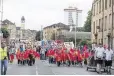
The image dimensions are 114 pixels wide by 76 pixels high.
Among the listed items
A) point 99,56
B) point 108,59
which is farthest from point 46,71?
point 108,59

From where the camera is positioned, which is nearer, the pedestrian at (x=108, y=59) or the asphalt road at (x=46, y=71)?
the asphalt road at (x=46, y=71)

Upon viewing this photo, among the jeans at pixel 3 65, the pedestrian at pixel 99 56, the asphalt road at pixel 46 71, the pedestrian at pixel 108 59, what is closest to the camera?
the jeans at pixel 3 65

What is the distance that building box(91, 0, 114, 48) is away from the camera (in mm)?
46844

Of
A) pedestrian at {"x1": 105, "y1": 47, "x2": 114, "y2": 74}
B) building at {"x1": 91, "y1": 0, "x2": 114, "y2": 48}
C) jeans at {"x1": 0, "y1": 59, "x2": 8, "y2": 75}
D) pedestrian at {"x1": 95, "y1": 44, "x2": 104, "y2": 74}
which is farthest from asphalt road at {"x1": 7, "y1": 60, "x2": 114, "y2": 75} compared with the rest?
building at {"x1": 91, "y1": 0, "x2": 114, "y2": 48}

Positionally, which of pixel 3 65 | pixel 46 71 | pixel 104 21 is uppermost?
pixel 104 21

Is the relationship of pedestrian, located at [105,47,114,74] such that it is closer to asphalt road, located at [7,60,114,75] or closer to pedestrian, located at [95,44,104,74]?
pedestrian, located at [95,44,104,74]

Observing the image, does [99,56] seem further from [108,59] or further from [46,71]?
[46,71]

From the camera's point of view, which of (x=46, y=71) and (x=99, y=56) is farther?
(x=46, y=71)

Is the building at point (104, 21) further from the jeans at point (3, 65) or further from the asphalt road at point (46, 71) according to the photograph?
the jeans at point (3, 65)

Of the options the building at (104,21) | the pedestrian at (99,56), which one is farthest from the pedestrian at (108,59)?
the building at (104,21)

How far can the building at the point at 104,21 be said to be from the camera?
46844mm

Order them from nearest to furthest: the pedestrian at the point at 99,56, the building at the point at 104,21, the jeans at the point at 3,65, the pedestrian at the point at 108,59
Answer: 1. the jeans at the point at 3,65
2. the pedestrian at the point at 108,59
3. the pedestrian at the point at 99,56
4. the building at the point at 104,21

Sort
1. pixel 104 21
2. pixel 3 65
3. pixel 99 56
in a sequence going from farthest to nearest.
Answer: pixel 104 21 → pixel 99 56 → pixel 3 65

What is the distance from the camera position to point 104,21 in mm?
51031
